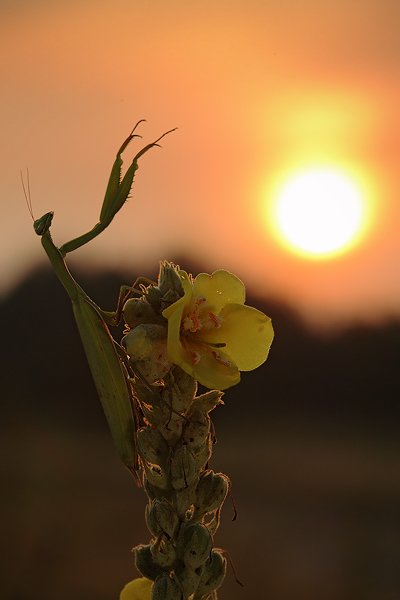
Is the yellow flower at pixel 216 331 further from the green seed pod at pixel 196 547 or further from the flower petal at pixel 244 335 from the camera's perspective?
the green seed pod at pixel 196 547

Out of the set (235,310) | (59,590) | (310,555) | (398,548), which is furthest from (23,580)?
(235,310)

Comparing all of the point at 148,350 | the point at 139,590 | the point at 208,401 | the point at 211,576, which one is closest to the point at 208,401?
the point at 208,401

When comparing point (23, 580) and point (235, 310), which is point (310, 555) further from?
point (235, 310)

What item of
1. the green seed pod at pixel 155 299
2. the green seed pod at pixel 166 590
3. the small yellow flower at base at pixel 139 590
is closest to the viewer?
the green seed pod at pixel 166 590

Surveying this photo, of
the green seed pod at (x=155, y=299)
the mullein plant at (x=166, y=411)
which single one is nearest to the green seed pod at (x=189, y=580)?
the mullein plant at (x=166, y=411)

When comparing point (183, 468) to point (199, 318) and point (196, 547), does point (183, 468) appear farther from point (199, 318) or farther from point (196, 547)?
point (199, 318)

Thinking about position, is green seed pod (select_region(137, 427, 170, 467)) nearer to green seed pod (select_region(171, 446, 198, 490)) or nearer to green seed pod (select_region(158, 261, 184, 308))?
green seed pod (select_region(171, 446, 198, 490))

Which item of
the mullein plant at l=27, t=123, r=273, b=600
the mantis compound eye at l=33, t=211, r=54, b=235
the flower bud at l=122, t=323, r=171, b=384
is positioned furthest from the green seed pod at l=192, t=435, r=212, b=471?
the mantis compound eye at l=33, t=211, r=54, b=235
